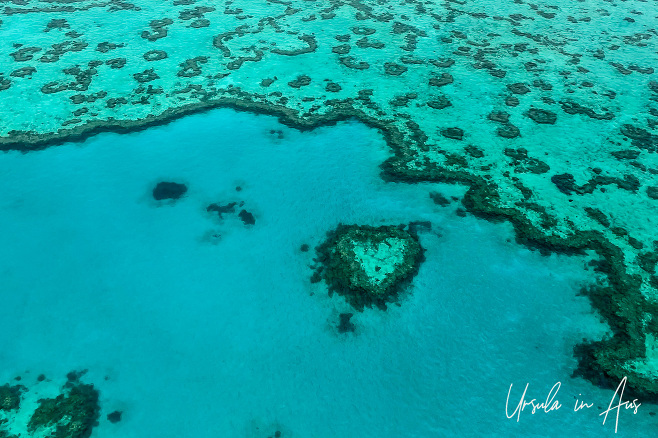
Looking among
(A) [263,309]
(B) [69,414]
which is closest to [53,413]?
(B) [69,414]

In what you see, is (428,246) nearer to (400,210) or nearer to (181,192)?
(400,210)

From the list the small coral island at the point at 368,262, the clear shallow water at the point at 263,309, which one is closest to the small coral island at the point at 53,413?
the clear shallow water at the point at 263,309

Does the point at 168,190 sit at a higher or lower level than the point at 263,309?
higher

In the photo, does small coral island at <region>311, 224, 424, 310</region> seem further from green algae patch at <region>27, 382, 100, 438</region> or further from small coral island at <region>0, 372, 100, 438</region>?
small coral island at <region>0, 372, 100, 438</region>

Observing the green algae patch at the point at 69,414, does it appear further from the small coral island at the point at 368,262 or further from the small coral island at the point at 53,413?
the small coral island at the point at 368,262

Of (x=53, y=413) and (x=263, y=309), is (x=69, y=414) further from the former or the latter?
(x=263, y=309)

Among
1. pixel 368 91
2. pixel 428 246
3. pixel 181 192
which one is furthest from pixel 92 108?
pixel 428 246
